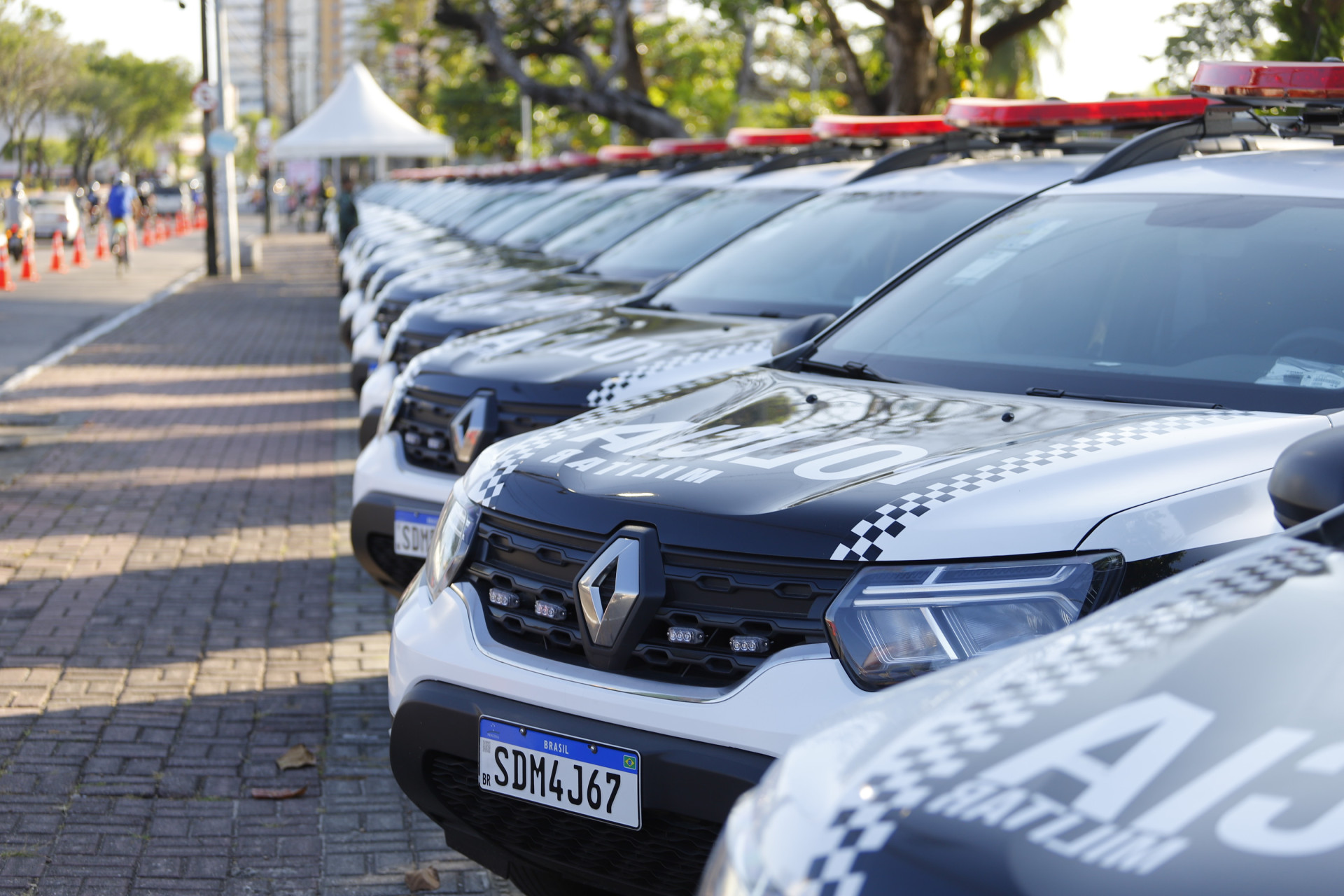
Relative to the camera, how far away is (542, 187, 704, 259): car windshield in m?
9.08

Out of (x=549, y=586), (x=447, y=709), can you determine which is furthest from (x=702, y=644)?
(x=447, y=709)

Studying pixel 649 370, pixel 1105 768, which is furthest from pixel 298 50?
pixel 1105 768

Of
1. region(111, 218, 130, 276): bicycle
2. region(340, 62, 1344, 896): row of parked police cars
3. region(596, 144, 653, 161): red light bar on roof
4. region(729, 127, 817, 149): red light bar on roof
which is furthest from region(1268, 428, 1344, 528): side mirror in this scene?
region(111, 218, 130, 276): bicycle

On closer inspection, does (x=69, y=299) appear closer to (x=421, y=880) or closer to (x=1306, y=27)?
(x=1306, y=27)

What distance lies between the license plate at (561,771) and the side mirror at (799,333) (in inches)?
Result: 61.0

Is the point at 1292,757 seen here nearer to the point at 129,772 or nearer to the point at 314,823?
the point at 314,823

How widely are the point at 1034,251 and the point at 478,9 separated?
25.6m

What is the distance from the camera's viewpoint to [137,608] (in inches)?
230

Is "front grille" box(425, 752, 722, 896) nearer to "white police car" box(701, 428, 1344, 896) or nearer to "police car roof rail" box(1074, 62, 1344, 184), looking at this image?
"white police car" box(701, 428, 1344, 896)

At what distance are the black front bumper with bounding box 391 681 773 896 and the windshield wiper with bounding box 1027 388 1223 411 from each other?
122cm

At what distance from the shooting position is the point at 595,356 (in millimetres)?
4809

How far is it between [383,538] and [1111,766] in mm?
3811

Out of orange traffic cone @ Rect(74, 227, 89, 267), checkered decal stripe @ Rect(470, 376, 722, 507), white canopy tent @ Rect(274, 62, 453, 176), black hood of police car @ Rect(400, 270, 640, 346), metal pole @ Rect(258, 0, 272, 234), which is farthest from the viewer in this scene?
metal pole @ Rect(258, 0, 272, 234)

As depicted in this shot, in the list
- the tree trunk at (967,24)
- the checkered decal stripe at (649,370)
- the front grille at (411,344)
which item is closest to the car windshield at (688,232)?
the front grille at (411,344)
